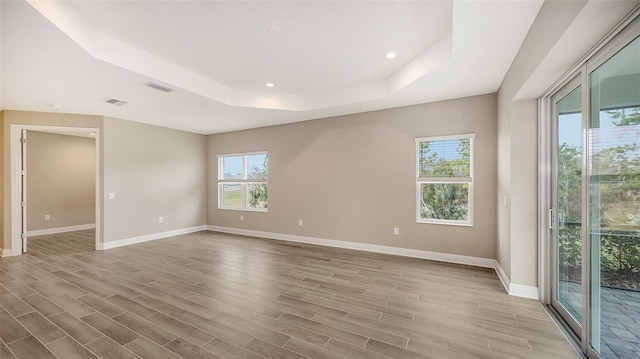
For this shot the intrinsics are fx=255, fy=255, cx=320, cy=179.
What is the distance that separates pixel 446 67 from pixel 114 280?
5.06m

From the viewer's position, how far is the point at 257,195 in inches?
254

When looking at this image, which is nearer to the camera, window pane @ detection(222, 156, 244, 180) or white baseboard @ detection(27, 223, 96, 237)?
white baseboard @ detection(27, 223, 96, 237)

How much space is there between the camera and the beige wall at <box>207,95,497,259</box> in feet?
13.0

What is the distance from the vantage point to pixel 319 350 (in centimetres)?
201

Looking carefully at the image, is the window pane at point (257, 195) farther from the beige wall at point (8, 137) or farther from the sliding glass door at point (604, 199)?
the sliding glass door at point (604, 199)

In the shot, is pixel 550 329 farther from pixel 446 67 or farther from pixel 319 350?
pixel 446 67

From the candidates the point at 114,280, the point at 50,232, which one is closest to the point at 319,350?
the point at 114,280

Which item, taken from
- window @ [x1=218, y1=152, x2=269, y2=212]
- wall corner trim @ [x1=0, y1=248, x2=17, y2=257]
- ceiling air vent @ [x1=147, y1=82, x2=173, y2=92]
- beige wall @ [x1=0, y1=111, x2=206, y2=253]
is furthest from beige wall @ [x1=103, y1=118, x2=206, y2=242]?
ceiling air vent @ [x1=147, y1=82, x2=173, y2=92]

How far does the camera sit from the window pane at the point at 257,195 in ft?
20.8

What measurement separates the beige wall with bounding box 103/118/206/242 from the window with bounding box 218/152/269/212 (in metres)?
0.65

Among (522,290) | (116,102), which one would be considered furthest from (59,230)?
(522,290)

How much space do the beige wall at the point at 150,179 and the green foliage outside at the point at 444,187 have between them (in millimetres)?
5754

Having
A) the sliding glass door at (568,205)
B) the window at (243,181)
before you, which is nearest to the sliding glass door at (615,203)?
the sliding glass door at (568,205)

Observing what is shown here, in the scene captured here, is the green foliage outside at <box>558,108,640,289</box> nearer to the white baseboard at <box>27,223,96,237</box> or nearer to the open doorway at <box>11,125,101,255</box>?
the open doorway at <box>11,125,101,255</box>
